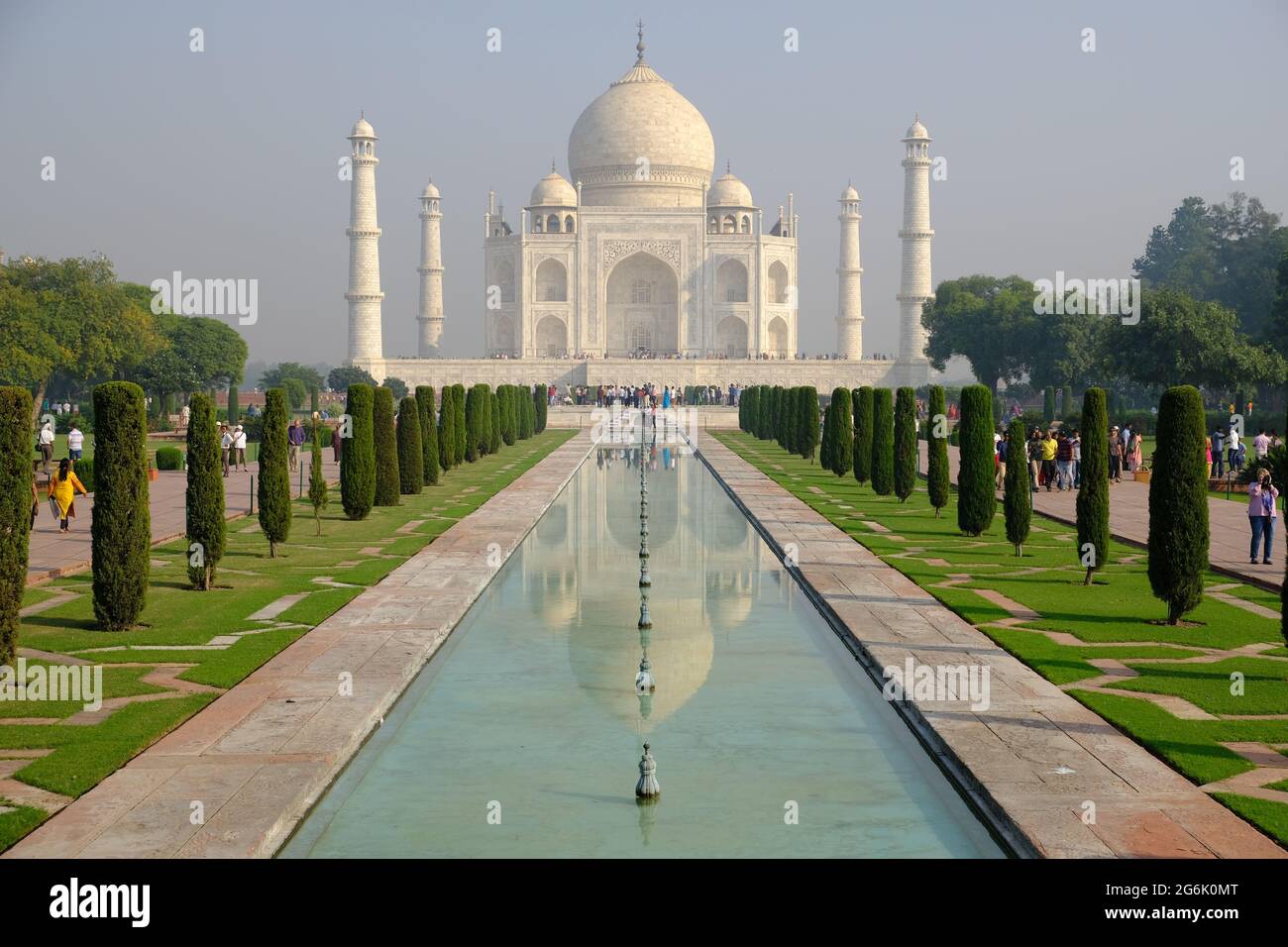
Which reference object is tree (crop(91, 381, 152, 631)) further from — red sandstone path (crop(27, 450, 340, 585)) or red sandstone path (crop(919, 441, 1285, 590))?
red sandstone path (crop(919, 441, 1285, 590))

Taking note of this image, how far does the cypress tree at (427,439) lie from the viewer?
2030cm

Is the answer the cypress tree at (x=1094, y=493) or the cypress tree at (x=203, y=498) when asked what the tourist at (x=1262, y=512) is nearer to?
the cypress tree at (x=1094, y=493)

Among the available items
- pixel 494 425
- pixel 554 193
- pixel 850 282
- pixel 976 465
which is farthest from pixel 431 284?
pixel 976 465

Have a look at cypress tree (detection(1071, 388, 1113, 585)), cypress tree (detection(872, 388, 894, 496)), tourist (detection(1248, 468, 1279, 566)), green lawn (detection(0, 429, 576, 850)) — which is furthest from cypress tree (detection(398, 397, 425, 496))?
tourist (detection(1248, 468, 1279, 566))

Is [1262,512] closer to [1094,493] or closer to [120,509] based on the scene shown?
[1094,493]

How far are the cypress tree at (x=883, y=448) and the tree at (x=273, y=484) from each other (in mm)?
8625

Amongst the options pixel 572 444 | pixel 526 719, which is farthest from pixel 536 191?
pixel 526 719

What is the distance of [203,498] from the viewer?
1086 centimetres

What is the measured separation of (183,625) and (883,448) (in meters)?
11.5

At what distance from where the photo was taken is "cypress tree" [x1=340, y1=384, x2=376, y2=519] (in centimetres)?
1569

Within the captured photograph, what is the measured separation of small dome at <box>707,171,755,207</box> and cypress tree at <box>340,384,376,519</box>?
47.5 m

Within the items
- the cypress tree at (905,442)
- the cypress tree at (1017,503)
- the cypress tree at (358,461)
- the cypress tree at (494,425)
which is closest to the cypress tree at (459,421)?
the cypress tree at (494,425)

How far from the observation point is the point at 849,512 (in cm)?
1714
